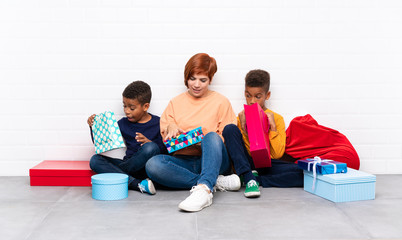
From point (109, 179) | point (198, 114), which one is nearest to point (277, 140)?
point (198, 114)

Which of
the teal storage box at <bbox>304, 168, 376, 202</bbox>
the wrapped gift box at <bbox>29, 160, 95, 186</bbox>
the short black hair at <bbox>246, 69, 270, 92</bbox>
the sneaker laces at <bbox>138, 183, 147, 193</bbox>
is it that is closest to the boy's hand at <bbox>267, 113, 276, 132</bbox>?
the short black hair at <bbox>246, 69, 270, 92</bbox>

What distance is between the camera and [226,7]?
3.37 m

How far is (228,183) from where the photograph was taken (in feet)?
9.31

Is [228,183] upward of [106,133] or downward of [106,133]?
downward

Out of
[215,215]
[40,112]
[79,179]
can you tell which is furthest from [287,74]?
[40,112]

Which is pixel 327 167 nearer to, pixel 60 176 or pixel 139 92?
pixel 139 92

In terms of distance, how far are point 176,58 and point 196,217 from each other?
1545 mm

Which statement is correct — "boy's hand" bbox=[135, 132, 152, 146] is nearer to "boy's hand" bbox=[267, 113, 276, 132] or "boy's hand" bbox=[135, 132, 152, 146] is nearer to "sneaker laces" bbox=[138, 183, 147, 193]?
"sneaker laces" bbox=[138, 183, 147, 193]

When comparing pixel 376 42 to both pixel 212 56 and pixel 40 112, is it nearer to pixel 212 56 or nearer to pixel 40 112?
pixel 212 56

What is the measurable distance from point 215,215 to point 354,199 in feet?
3.11

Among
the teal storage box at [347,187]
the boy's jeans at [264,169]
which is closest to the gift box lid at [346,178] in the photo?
the teal storage box at [347,187]

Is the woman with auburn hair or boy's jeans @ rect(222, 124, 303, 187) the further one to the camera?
boy's jeans @ rect(222, 124, 303, 187)

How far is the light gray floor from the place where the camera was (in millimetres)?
2004

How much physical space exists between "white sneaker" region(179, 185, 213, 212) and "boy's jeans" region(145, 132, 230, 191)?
0.07 meters
